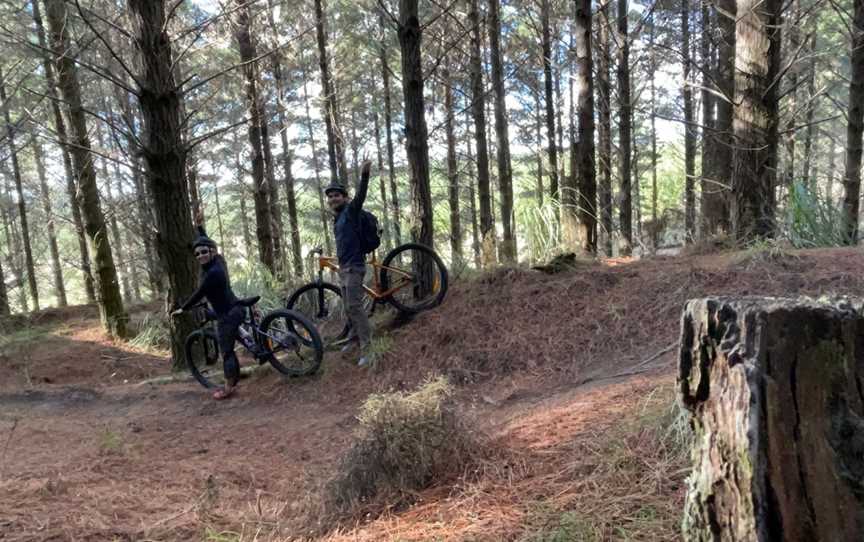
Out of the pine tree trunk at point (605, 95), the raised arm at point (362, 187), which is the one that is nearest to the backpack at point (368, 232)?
the raised arm at point (362, 187)

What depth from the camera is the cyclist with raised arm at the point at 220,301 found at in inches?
232

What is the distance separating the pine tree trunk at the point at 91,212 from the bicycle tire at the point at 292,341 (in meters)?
5.99

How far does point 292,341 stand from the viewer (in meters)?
6.30

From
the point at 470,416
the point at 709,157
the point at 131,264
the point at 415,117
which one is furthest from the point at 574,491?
the point at 131,264

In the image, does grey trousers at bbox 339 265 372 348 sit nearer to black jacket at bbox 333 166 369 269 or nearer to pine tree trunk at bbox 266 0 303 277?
black jacket at bbox 333 166 369 269

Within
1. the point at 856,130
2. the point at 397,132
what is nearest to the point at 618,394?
the point at 856,130

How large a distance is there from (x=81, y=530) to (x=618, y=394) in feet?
10.2

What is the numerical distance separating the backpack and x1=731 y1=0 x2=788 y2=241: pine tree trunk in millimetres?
4230

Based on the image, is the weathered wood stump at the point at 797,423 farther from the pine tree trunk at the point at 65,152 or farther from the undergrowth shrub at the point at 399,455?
the pine tree trunk at the point at 65,152

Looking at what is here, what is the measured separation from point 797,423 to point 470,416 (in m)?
1.84

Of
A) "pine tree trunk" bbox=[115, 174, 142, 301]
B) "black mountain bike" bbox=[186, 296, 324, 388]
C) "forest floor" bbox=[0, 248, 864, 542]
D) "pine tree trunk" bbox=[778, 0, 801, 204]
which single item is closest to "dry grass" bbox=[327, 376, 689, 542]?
"forest floor" bbox=[0, 248, 864, 542]

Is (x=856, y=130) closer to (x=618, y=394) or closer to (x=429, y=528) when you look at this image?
(x=618, y=394)

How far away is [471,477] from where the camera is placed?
8.42ft

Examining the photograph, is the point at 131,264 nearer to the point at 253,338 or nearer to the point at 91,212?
the point at 91,212
